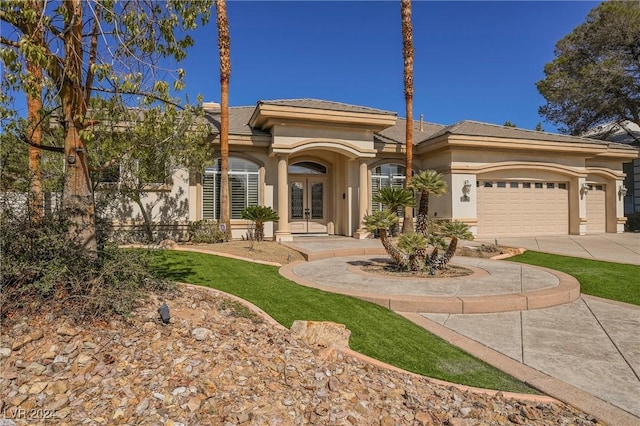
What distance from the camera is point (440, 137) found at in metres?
15.8

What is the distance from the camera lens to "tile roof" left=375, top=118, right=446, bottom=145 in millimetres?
17627

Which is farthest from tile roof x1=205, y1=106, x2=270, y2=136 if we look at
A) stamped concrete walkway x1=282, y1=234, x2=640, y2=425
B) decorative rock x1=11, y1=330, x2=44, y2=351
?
decorative rock x1=11, y1=330, x2=44, y2=351

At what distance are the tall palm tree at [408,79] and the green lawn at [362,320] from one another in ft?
28.7

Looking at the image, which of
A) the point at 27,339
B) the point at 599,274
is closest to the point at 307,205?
the point at 599,274

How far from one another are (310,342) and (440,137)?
13696 mm

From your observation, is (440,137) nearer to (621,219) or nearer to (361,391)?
(621,219)

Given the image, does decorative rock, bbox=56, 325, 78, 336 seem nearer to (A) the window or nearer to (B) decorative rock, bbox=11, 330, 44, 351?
(B) decorative rock, bbox=11, 330, 44, 351

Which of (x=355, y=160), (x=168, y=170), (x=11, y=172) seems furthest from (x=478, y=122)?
(x=11, y=172)

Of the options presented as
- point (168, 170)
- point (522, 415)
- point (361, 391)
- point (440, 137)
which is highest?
point (440, 137)

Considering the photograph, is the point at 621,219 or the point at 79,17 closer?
the point at 79,17

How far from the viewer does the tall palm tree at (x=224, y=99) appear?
44.1 feet

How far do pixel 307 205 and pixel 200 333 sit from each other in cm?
1321

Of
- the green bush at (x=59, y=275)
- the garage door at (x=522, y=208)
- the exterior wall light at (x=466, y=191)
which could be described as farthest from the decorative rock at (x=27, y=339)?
the garage door at (x=522, y=208)

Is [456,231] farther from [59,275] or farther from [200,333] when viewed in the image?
[59,275]
